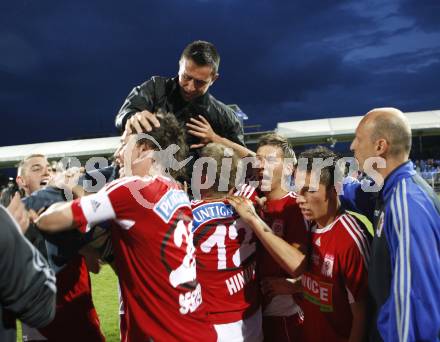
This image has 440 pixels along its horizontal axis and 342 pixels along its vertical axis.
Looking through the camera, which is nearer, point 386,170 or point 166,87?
point 386,170

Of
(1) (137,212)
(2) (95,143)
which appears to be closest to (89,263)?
(1) (137,212)

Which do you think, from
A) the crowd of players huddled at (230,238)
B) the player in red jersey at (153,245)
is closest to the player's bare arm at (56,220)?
the crowd of players huddled at (230,238)

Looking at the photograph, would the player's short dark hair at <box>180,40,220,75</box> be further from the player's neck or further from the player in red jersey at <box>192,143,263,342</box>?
the player's neck

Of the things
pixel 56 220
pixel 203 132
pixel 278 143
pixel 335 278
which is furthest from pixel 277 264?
pixel 56 220

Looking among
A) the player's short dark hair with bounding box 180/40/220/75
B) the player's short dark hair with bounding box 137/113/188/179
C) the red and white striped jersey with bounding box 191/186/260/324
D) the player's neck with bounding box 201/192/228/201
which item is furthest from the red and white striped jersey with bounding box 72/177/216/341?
the player's short dark hair with bounding box 180/40/220/75

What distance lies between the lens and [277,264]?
10.9ft

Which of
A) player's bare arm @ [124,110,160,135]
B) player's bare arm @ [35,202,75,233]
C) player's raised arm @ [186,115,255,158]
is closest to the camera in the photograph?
player's bare arm @ [35,202,75,233]

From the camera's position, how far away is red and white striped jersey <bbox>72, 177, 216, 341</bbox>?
2.29 m

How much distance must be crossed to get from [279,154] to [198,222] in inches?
43.8

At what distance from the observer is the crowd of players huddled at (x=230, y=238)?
2159mm

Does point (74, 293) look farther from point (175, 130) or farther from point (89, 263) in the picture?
point (175, 130)

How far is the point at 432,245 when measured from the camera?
84.3 inches

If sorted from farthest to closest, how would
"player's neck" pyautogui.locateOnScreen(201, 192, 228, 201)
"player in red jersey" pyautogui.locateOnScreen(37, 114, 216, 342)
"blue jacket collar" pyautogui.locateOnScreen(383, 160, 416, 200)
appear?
"player's neck" pyautogui.locateOnScreen(201, 192, 228, 201) → "blue jacket collar" pyautogui.locateOnScreen(383, 160, 416, 200) → "player in red jersey" pyautogui.locateOnScreen(37, 114, 216, 342)

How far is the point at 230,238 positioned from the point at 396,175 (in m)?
1.21
